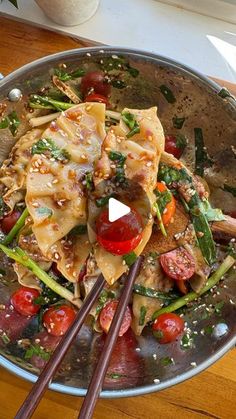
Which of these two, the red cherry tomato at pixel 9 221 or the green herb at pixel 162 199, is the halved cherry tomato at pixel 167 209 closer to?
the green herb at pixel 162 199

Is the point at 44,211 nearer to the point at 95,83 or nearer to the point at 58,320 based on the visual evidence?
the point at 58,320

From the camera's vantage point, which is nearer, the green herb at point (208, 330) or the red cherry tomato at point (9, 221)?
the green herb at point (208, 330)

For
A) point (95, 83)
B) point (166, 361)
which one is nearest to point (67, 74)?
point (95, 83)

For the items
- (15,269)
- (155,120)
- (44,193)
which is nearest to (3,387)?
(15,269)

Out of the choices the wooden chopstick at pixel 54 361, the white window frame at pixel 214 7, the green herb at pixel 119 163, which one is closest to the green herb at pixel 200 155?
the green herb at pixel 119 163

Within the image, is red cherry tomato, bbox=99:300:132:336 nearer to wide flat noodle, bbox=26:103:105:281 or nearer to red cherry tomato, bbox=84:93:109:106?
wide flat noodle, bbox=26:103:105:281

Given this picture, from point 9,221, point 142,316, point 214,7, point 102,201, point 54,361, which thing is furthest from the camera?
point 214,7
